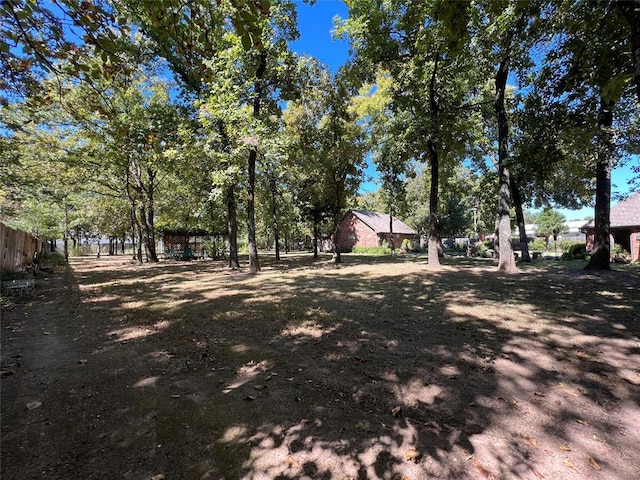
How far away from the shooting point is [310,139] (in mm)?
21594

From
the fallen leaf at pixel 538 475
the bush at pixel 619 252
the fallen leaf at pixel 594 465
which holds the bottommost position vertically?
the fallen leaf at pixel 594 465

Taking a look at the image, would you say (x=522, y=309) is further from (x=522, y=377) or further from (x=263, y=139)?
(x=263, y=139)

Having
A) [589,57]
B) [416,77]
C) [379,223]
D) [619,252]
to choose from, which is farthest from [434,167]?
[379,223]

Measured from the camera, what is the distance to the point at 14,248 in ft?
45.1

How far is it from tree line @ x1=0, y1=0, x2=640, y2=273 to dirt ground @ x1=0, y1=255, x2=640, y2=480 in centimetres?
342

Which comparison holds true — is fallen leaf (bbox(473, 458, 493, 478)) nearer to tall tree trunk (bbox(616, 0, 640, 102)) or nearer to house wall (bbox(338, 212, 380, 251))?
tall tree trunk (bbox(616, 0, 640, 102))

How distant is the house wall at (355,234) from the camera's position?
44.2m

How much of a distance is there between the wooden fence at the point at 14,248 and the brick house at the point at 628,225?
34674 millimetres

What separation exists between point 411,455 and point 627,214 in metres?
31.1

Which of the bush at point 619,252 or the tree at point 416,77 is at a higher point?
the tree at point 416,77

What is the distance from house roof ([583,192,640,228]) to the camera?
75.6ft

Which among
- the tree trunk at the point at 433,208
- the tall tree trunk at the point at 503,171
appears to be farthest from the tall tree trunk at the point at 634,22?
the tree trunk at the point at 433,208

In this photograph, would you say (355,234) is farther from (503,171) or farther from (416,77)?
(503,171)

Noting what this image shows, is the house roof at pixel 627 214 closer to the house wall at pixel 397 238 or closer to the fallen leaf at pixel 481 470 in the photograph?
the house wall at pixel 397 238
